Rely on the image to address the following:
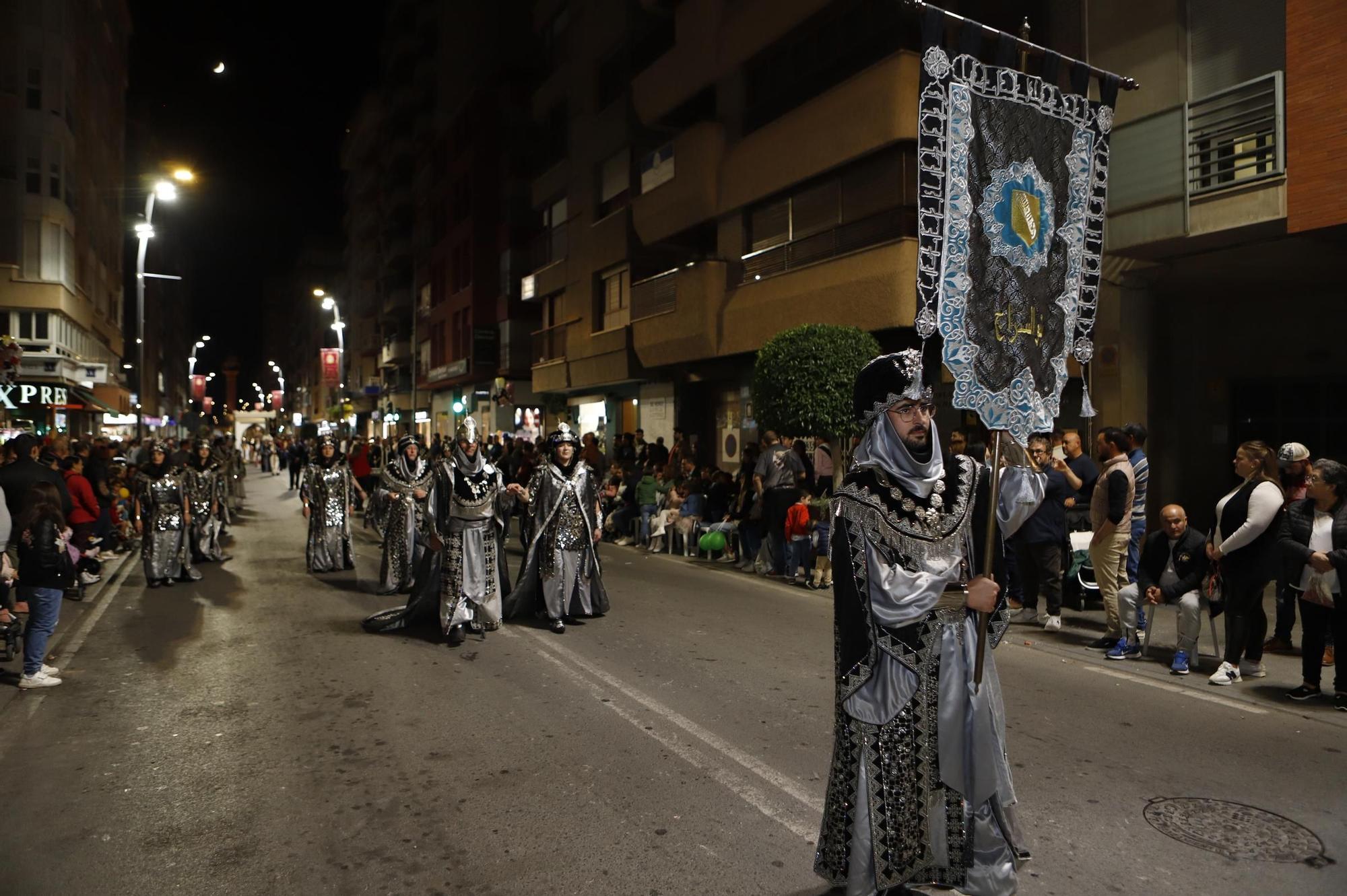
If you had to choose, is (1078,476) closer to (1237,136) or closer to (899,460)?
(1237,136)

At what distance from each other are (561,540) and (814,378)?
6068 mm

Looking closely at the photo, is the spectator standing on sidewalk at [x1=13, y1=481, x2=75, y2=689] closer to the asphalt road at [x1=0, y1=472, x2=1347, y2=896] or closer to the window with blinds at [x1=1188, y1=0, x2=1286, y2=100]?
the asphalt road at [x1=0, y1=472, x2=1347, y2=896]

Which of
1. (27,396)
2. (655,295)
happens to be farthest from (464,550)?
(655,295)

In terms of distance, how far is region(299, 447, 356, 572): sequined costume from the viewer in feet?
46.8

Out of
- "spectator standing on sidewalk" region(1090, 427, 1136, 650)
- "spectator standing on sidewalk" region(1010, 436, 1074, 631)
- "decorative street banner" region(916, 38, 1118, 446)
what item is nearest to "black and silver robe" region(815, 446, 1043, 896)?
"decorative street banner" region(916, 38, 1118, 446)

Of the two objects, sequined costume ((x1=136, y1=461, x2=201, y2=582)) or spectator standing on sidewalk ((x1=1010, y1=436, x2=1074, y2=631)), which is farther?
sequined costume ((x1=136, y1=461, x2=201, y2=582))

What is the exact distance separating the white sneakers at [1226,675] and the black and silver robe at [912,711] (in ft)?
15.9

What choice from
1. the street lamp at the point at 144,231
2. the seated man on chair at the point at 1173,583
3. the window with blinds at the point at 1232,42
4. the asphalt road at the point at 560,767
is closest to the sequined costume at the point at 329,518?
the asphalt road at the point at 560,767

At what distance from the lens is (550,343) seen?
112 ft

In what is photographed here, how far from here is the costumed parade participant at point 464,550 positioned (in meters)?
9.09

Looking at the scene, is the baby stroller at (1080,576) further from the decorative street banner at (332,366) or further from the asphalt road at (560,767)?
the decorative street banner at (332,366)

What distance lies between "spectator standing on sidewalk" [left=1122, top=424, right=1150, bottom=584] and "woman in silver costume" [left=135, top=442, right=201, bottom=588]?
37.2 feet

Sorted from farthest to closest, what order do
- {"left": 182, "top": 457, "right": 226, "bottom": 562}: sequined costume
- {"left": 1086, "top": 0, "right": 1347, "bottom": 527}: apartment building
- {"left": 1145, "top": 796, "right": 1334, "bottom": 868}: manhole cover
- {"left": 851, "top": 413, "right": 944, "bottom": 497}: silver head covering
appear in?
{"left": 182, "top": 457, "right": 226, "bottom": 562}: sequined costume, {"left": 1086, "top": 0, "right": 1347, "bottom": 527}: apartment building, {"left": 1145, "top": 796, "right": 1334, "bottom": 868}: manhole cover, {"left": 851, "top": 413, "right": 944, "bottom": 497}: silver head covering

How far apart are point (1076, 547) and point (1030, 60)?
22.6 ft
